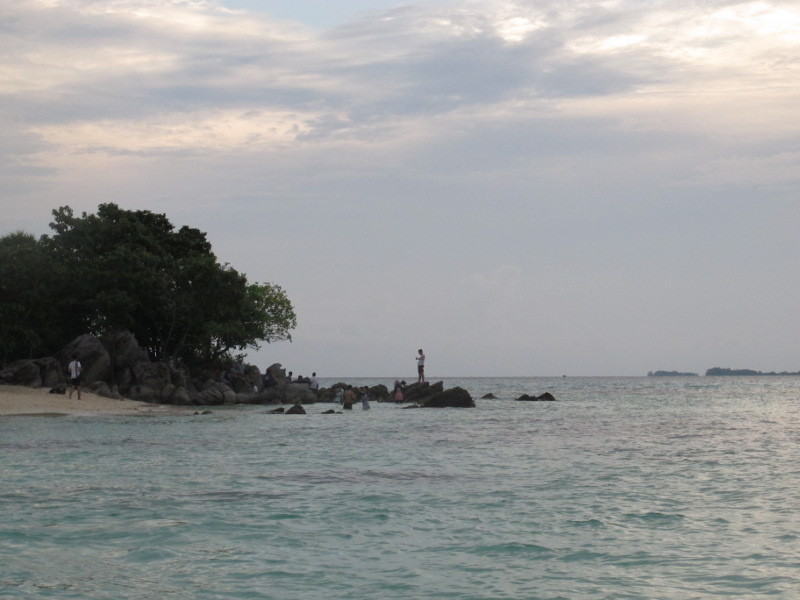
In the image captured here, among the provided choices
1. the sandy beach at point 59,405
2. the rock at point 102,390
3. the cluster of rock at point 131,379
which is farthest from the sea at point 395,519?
the cluster of rock at point 131,379

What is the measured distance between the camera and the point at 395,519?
1241 cm

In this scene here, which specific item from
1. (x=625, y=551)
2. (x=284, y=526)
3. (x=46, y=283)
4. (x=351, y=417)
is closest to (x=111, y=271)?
(x=46, y=283)

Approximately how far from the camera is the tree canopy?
45.1 metres

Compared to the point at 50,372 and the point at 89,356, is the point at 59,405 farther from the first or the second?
the point at 89,356

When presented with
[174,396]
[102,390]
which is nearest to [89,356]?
[102,390]

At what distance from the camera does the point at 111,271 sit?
A: 1863 inches

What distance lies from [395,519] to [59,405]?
2734cm

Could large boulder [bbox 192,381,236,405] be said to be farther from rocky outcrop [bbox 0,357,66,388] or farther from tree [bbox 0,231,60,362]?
tree [bbox 0,231,60,362]

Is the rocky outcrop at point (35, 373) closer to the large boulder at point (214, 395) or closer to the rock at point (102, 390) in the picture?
the rock at point (102, 390)

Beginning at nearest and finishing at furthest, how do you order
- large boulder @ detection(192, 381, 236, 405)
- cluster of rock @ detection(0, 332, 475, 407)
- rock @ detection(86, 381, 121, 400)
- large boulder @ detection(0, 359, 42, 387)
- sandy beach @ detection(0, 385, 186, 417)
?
sandy beach @ detection(0, 385, 186, 417) < large boulder @ detection(0, 359, 42, 387) < cluster of rock @ detection(0, 332, 475, 407) < rock @ detection(86, 381, 121, 400) < large boulder @ detection(192, 381, 236, 405)

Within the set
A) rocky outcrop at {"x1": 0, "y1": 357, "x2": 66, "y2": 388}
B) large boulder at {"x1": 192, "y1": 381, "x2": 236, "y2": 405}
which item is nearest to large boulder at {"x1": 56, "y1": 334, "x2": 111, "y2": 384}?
rocky outcrop at {"x1": 0, "y1": 357, "x2": 66, "y2": 388}

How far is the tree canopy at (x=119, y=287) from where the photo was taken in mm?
45062

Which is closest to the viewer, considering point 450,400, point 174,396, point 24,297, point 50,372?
point 50,372

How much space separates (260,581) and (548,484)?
27.4 feet
